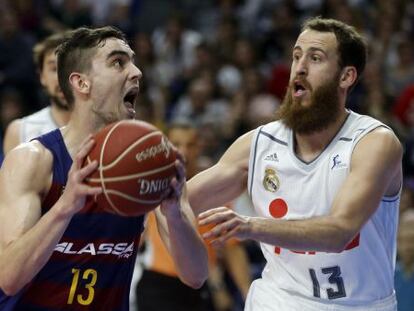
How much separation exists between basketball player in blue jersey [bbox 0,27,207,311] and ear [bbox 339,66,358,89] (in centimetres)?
129

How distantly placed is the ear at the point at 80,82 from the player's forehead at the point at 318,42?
1.33 metres

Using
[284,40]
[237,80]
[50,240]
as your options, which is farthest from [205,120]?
[50,240]

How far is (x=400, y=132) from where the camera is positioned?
32.1ft

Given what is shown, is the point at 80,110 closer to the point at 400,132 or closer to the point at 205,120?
the point at 400,132

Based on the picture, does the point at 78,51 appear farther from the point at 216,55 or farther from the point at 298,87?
the point at 216,55

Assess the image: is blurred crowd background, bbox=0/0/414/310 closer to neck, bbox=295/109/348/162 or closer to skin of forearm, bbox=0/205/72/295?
neck, bbox=295/109/348/162

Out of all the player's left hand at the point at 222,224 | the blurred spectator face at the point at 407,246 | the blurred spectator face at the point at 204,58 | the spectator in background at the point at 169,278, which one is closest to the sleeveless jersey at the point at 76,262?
the player's left hand at the point at 222,224

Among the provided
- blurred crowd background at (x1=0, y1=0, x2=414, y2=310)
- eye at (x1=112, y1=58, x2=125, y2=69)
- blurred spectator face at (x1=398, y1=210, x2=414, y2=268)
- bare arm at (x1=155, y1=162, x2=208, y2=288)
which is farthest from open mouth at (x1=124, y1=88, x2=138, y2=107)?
blurred crowd background at (x1=0, y1=0, x2=414, y2=310)

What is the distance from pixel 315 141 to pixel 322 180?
314 millimetres

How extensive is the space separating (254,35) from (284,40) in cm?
76

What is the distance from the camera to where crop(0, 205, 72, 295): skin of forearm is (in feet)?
13.0

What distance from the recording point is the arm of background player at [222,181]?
525 cm

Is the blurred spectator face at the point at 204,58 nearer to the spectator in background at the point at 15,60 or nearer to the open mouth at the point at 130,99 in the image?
the spectator in background at the point at 15,60

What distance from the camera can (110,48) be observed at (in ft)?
15.0
